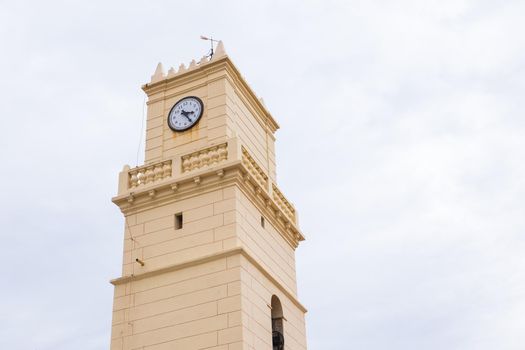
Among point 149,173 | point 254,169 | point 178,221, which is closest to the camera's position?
point 178,221

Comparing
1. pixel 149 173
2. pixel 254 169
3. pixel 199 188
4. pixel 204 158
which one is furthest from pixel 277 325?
pixel 149 173

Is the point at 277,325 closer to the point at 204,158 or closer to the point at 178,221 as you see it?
the point at 178,221

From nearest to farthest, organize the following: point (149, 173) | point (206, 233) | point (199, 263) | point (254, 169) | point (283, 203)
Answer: point (199, 263) < point (206, 233) < point (254, 169) < point (149, 173) < point (283, 203)

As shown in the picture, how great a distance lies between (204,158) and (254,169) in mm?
1904

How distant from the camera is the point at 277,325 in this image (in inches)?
1126

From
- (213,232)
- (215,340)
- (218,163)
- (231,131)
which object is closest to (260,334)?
(215,340)

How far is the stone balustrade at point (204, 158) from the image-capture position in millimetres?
28844

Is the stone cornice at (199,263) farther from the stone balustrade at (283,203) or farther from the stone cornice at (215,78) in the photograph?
the stone cornice at (215,78)

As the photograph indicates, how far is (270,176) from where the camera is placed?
32938mm

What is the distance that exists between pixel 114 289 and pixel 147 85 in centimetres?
928

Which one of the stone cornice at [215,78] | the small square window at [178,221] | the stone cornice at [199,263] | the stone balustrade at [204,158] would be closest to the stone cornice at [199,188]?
the stone balustrade at [204,158]

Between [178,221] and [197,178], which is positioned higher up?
[197,178]

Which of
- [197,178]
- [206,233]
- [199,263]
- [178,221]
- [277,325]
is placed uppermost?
[197,178]

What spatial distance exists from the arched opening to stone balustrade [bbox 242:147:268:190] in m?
4.26
